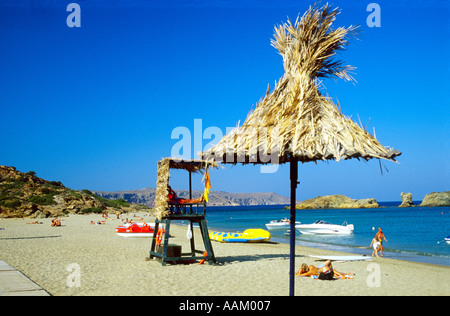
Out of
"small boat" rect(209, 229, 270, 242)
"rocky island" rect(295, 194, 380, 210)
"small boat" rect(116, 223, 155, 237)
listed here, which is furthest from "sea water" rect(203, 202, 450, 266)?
"rocky island" rect(295, 194, 380, 210)

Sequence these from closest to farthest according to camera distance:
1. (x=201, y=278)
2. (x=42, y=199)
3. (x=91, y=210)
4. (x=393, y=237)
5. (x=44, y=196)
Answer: (x=201, y=278), (x=393, y=237), (x=42, y=199), (x=44, y=196), (x=91, y=210)

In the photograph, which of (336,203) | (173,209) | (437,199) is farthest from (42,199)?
(437,199)

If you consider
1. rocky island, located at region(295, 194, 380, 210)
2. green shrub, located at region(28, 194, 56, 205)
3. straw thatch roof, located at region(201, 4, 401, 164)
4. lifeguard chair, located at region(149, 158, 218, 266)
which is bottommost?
rocky island, located at region(295, 194, 380, 210)

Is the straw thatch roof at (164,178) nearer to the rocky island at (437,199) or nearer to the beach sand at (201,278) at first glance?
the beach sand at (201,278)

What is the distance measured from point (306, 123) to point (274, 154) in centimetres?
71

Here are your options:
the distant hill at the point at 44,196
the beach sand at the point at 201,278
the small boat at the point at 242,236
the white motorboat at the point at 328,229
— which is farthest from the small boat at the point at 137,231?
the distant hill at the point at 44,196

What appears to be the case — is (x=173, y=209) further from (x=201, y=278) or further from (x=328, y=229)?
(x=328, y=229)

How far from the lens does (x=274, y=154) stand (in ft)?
21.0

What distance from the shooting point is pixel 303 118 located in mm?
6535

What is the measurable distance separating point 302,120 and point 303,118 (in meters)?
0.05

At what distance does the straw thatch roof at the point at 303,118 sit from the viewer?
20.1 feet

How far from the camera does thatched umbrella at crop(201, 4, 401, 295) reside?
6141 mm

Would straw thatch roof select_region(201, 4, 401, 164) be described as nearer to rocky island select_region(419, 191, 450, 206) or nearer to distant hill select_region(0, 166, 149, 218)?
distant hill select_region(0, 166, 149, 218)

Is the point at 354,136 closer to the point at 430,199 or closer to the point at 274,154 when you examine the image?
the point at 274,154
